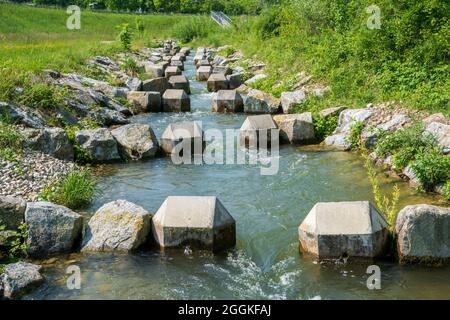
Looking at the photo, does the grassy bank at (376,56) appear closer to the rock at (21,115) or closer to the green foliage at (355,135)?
the green foliage at (355,135)

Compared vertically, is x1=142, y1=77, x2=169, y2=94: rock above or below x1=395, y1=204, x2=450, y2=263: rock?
above

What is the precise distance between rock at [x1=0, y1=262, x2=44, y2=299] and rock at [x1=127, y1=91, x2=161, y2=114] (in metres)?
13.1

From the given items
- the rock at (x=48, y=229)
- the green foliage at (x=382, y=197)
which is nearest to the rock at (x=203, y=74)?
the green foliage at (x=382, y=197)

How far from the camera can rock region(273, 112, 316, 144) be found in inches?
623

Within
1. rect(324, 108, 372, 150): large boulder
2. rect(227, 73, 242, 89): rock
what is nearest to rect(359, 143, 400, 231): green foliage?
rect(324, 108, 372, 150): large boulder

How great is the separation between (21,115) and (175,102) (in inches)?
287

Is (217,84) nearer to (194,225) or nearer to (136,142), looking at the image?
(136,142)

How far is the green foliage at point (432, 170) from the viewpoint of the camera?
444 inches

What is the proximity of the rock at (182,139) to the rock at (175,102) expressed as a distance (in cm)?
542

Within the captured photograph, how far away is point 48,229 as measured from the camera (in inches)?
348

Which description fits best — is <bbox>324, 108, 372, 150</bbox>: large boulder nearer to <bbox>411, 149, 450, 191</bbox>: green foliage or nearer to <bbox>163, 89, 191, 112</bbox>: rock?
<bbox>411, 149, 450, 191</bbox>: green foliage

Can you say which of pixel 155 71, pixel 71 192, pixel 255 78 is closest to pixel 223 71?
pixel 255 78

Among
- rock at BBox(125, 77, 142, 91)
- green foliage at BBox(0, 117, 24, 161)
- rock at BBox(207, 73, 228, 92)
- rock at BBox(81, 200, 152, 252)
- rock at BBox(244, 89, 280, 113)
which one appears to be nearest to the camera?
rock at BBox(81, 200, 152, 252)
